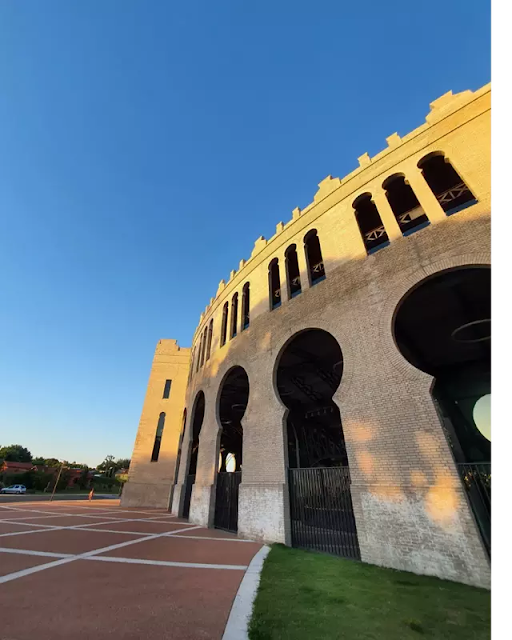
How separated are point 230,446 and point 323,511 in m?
20.6

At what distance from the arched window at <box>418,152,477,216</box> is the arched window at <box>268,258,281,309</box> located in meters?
7.35

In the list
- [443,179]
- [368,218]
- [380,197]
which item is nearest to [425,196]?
[380,197]

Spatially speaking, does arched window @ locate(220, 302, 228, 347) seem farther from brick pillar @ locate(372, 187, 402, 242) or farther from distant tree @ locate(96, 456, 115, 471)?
distant tree @ locate(96, 456, 115, 471)

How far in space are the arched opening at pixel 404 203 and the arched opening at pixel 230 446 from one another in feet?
34.9

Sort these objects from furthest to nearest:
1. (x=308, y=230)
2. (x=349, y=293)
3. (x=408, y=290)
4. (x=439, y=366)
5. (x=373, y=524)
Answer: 1. (x=439, y=366)
2. (x=308, y=230)
3. (x=349, y=293)
4. (x=408, y=290)
5. (x=373, y=524)

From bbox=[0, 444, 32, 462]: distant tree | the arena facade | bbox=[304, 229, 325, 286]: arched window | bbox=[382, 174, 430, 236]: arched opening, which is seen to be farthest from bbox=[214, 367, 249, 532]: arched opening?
bbox=[0, 444, 32, 462]: distant tree

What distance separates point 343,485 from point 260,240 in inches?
499

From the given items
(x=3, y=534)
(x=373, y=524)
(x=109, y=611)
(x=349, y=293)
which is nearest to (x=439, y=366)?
(x=349, y=293)

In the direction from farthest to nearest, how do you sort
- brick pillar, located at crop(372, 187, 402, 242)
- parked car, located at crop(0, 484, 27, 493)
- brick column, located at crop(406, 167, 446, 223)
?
parked car, located at crop(0, 484, 27, 493), brick pillar, located at crop(372, 187, 402, 242), brick column, located at crop(406, 167, 446, 223)

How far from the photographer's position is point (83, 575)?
605 centimetres

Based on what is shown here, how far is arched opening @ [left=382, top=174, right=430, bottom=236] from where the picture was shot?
40.8 feet

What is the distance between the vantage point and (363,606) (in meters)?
4.96

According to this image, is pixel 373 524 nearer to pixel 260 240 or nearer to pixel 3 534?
pixel 3 534

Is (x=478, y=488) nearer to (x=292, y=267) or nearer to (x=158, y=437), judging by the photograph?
(x=292, y=267)
